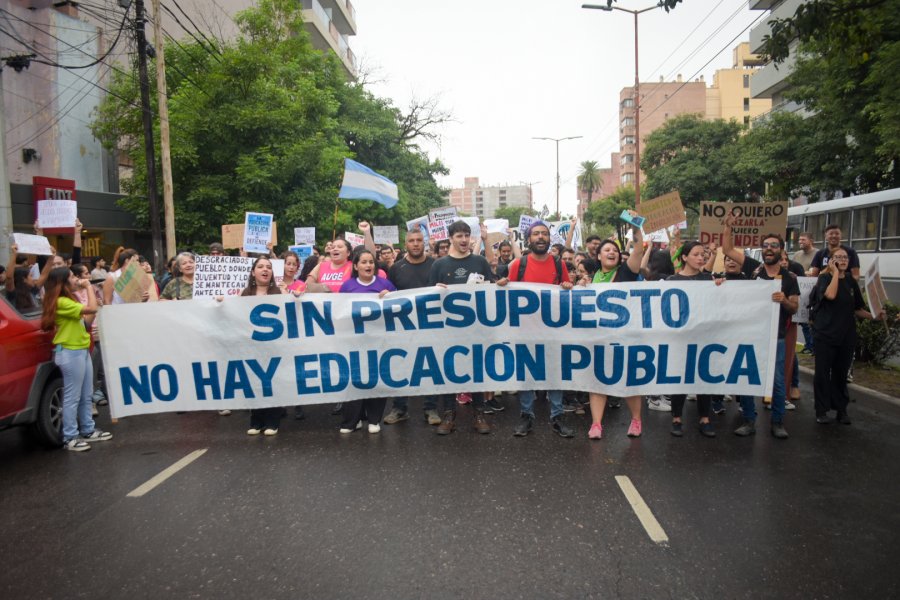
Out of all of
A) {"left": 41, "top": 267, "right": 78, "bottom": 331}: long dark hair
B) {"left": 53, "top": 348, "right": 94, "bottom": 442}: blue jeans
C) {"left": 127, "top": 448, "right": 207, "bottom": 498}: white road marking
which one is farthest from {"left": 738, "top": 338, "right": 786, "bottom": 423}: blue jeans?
{"left": 41, "top": 267, "right": 78, "bottom": 331}: long dark hair

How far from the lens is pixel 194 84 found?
1962 centimetres

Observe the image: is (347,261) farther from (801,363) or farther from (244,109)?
(244,109)

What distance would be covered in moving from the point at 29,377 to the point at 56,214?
4.44 m

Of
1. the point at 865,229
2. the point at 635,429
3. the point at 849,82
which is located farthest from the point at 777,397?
the point at 849,82

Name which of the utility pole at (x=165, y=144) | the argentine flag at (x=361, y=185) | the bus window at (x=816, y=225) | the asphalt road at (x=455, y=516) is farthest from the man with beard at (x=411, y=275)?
the bus window at (x=816, y=225)

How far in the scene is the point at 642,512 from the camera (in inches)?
175

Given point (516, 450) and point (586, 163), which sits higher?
point (586, 163)

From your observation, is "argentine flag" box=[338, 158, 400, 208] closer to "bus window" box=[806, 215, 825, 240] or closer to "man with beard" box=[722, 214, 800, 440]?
"man with beard" box=[722, 214, 800, 440]

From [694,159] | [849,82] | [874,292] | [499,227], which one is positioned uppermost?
[694,159]

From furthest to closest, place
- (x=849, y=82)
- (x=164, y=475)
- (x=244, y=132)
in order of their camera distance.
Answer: (x=244, y=132) → (x=849, y=82) → (x=164, y=475)

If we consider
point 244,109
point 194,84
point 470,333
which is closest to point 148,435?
point 470,333

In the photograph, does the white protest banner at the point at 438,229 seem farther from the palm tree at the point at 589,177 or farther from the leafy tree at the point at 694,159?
the palm tree at the point at 589,177

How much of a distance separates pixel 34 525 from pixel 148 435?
2.32 metres

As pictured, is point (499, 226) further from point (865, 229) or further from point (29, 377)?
point (29, 377)
